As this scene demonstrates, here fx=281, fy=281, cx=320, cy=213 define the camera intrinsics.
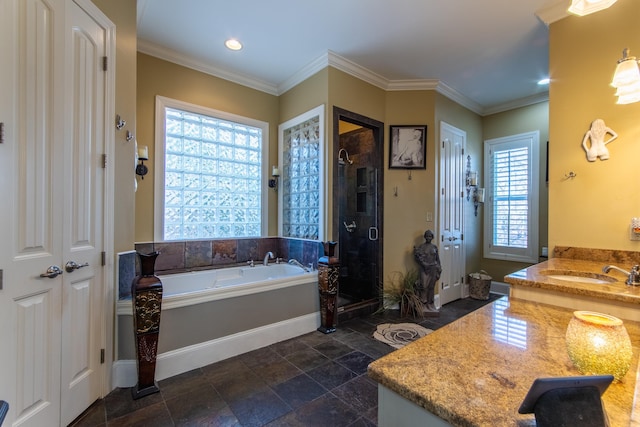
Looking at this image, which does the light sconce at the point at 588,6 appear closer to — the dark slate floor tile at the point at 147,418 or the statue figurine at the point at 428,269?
the statue figurine at the point at 428,269

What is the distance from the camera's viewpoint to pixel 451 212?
3.96 m

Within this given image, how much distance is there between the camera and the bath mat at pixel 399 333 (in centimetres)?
274

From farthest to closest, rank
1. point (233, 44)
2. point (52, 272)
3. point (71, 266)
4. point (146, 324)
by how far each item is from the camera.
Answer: point (233, 44), point (146, 324), point (71, 266), point (52, 272)

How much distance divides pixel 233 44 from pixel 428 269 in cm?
339

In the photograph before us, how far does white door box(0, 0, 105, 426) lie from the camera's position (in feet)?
4.42

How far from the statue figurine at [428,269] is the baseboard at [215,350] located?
4.75ft

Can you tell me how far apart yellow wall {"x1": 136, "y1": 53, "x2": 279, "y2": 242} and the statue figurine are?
266 cm

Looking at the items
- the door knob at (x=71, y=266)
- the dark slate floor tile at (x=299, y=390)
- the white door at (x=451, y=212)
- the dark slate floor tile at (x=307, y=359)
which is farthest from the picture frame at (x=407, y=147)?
the door knob at (x=71, y=266)

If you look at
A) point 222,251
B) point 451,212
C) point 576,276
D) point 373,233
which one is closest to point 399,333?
point 373,233

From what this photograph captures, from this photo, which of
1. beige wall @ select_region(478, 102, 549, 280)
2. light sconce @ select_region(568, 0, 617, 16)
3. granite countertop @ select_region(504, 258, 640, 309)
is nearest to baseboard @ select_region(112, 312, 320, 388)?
granite countertop @ select_region(504, 258, 640, 309)

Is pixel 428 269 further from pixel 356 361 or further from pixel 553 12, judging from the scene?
pixel 553 12

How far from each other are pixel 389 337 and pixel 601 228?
194cm

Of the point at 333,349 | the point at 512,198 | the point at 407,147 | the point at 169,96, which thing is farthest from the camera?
the point at 512,198

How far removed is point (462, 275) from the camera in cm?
424
